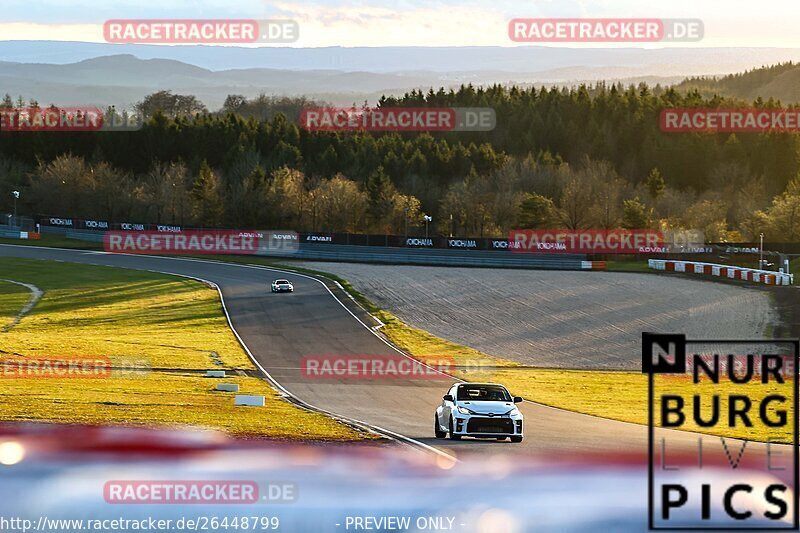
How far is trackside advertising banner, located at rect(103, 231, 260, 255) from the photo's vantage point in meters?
108

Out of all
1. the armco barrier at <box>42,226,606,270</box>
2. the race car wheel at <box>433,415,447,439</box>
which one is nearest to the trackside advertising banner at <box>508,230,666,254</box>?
the armco barrier at <box>42,226,606,270</box>

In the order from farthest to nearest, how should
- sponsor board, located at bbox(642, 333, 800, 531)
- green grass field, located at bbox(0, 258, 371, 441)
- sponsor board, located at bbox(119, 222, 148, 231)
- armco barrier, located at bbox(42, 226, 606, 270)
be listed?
sponsor board, located at bbox(119, 222, 148, 231)
armco barrier, located at bbox(42, 226, 606, 270)
green grass field, located at bbox(0, 258, 371, 441)
sponsor board, located at bbox(642, 333, 800, 531)

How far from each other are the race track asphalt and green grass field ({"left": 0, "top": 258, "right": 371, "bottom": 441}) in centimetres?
154

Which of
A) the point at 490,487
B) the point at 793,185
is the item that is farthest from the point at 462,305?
the point at 793,185

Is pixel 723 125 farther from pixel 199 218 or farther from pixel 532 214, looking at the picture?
pixel 199 218

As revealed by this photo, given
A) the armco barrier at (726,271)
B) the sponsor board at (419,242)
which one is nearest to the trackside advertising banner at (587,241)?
the armco barrier at (726,271)

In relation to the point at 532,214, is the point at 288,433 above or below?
below

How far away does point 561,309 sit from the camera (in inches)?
2771

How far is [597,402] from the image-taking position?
3878 centimetres

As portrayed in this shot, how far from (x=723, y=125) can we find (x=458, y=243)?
8235 cm

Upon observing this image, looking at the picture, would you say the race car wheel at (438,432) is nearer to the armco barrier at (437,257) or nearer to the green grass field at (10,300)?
the green grass field at (10,300)

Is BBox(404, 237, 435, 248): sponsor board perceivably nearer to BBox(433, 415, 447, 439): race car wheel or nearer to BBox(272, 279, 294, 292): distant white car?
BBox(272, 279, 294, 292): distant white car

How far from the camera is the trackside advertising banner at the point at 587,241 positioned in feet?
326

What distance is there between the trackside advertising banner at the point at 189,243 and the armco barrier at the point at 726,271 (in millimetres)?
39650
